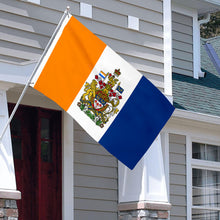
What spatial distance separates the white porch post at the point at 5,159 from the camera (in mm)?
7629

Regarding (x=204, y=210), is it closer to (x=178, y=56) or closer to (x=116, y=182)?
(x=116, y=182)

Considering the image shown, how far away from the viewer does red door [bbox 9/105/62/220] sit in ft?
30.0

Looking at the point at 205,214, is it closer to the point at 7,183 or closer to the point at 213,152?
the point at 213,152

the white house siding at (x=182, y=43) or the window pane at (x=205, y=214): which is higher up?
the white house siding at (x=182, y=43)

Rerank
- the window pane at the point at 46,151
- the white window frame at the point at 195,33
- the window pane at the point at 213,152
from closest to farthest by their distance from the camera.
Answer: the window pane at the point at 46,151
the window pane at the point at 213,152
the white window frame at the point at 195,33

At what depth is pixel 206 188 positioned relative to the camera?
1144 cm

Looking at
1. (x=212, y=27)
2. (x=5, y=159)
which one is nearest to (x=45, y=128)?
(x=5, y=159)

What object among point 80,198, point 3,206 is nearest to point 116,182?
point 80,198

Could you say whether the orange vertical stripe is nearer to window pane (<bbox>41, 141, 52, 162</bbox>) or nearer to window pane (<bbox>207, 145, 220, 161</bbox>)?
window pane (<bbox>41, 141, 52, 162</bbox>)

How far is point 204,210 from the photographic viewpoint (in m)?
11.3

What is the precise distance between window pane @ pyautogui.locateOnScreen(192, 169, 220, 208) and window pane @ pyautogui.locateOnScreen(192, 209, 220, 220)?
101mm

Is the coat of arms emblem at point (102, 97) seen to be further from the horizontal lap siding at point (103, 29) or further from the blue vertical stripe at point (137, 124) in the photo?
the horizontal lap siding at point (103, 29)

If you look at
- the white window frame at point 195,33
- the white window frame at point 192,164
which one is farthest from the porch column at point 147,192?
the white window frame at point 195,33

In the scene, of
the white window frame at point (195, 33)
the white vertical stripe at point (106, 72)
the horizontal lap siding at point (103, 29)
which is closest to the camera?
the white vertical stripe at point (106, 72)
